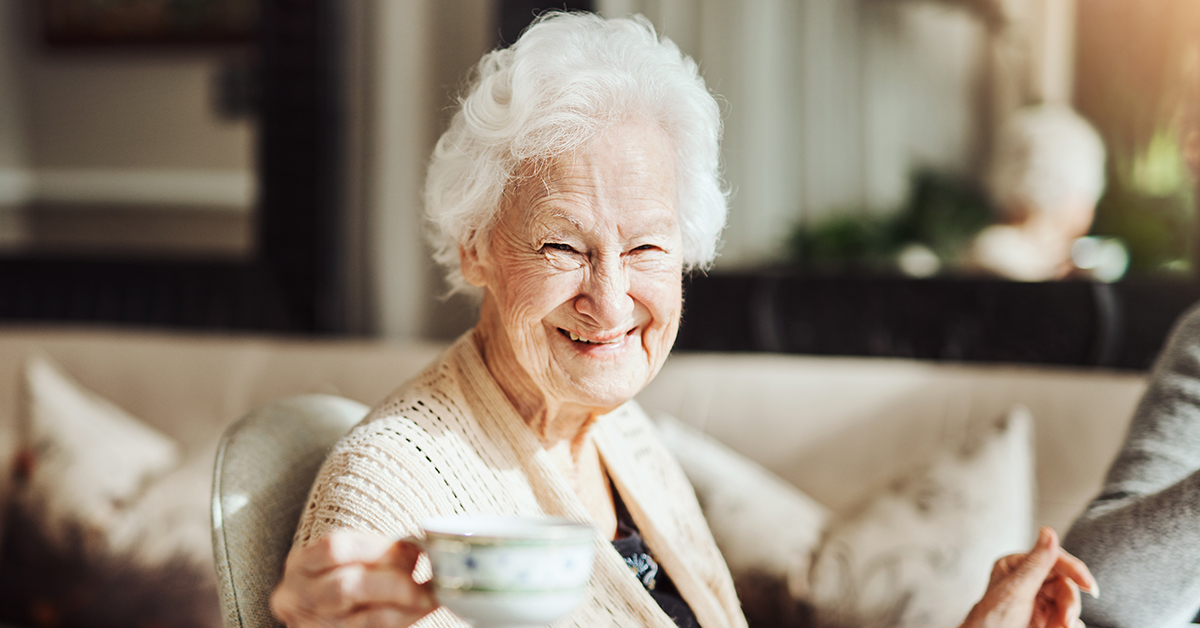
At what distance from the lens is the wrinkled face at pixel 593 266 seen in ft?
2.99

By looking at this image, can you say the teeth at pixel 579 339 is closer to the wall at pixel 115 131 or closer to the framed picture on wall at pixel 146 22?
the wall at pixel 115 131

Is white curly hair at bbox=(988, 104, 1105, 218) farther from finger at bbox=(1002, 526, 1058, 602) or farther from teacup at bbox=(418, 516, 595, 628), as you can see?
teacup at bbox=(418, 516, 595, 628)

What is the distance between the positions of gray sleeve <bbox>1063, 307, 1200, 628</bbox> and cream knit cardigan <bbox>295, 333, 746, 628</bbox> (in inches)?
17.1

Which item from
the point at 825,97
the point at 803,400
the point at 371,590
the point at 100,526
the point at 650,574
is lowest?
the point at 100,526

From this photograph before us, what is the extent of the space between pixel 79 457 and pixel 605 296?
5.29 feet

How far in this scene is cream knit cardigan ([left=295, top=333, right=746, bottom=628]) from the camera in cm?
84

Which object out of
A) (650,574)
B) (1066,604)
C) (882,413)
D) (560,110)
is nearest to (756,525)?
(882,413)

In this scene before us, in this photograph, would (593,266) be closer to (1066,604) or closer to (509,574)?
(509,574)

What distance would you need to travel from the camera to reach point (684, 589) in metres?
1.07

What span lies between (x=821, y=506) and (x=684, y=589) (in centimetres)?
77

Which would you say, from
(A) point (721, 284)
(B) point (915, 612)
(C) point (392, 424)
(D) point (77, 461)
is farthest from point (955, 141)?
(D) point (77, 461)

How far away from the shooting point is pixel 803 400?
1855 mm

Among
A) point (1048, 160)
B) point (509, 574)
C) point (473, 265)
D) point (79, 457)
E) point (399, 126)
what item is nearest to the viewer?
point (509, 574)

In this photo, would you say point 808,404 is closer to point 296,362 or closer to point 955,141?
point 955,141
